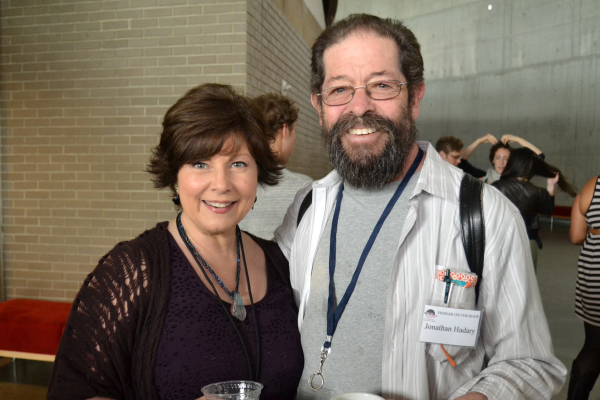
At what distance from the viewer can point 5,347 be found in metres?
3.90

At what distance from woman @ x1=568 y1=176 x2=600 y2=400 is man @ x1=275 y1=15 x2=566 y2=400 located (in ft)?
6.67

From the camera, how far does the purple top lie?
142 cm

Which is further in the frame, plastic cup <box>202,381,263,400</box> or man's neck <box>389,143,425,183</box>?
man's neck <box>389,143,425,183</box>

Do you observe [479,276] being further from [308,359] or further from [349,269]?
[308,359]

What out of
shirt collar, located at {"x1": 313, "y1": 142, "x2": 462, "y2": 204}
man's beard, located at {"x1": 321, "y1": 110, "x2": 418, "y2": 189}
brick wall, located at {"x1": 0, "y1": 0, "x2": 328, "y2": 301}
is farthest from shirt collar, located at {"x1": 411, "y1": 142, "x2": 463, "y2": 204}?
brick wall, located at {"x1": 0, "y1": 0, "x2": 328, "y2": 301}

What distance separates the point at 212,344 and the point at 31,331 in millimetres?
3135

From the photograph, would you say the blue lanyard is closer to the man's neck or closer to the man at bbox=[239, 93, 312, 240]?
the man's neck

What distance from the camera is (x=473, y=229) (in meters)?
1.44

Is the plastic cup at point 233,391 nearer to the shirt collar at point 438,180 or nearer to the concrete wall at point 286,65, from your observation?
the shirt collar at point 438,180

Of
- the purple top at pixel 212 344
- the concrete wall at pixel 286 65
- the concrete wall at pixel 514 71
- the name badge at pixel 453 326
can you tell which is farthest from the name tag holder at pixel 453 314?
the concrete wall at pixel 514 71

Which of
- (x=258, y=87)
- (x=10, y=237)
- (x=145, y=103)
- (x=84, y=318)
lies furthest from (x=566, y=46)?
(x=84, y=318)

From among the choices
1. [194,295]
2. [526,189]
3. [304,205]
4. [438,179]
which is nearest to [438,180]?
[438,179]

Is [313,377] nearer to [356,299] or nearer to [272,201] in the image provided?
[356,299]

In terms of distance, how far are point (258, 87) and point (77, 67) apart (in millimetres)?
1932
